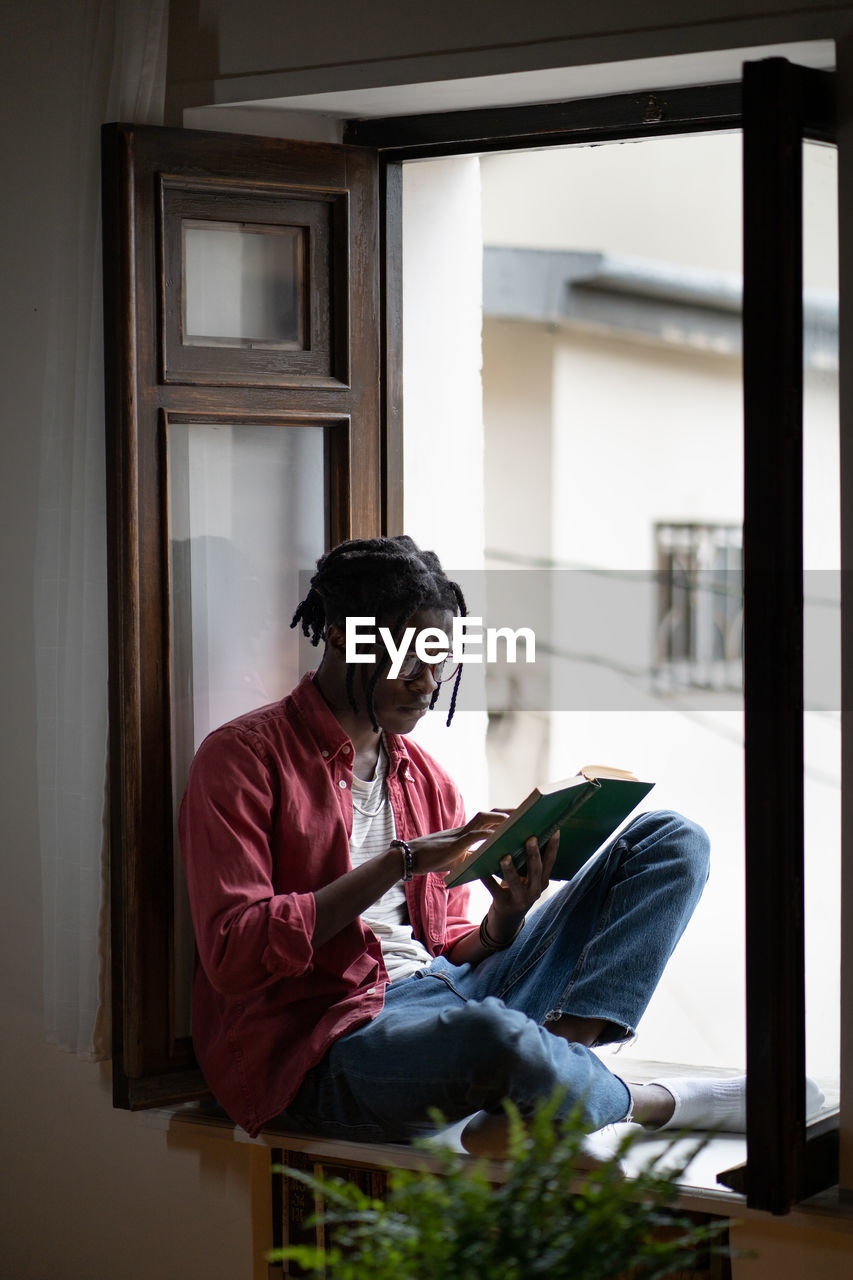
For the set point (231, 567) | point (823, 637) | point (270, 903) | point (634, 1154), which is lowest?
point (634, 1154)

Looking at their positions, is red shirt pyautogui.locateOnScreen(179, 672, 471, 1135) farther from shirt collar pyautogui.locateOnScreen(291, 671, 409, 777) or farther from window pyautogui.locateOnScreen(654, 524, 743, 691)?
window pyautogui.locateOnScreen(654, 524, 743, 691)

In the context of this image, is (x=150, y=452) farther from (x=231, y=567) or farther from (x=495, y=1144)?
(x=495, y=1144)

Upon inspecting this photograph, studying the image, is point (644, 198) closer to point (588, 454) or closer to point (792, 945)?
point (588, 454)

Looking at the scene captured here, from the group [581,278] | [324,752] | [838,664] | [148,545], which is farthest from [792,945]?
[581,278]

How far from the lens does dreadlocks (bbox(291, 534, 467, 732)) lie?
211 cm

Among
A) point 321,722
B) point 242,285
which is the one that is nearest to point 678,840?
point 321,722

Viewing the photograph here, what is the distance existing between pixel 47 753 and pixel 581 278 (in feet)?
18.6

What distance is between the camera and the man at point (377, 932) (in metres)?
1.97

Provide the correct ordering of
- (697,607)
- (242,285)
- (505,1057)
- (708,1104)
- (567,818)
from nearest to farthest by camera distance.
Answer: (505,1057), (567,818), (708,1104), (242,285), (697,607)

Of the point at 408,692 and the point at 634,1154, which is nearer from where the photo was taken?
the point at 634,1154

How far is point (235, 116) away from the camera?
2336 mm

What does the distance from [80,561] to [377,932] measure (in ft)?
2.56

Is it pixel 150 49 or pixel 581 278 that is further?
pixel 581 278

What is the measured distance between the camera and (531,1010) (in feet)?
7.16
